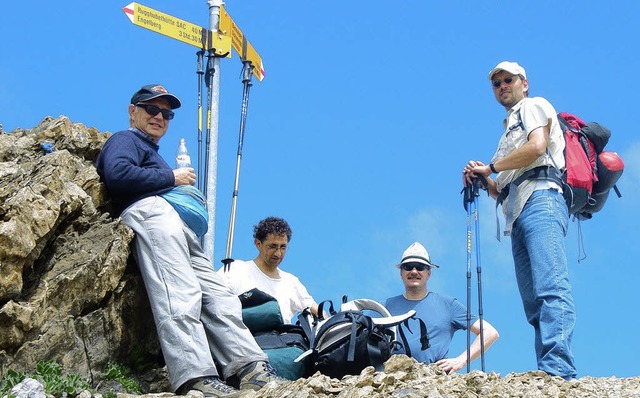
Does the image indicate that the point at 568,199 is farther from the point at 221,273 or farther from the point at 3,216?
the point at 3,216

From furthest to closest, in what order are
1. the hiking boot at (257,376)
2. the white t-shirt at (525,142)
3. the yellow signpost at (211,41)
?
the yellow signpost at (211,41), the white t-shirt at (525,142), the hiking boot at (257,376)

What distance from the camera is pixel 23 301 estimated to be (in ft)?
27.6

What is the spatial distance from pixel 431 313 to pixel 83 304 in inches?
132

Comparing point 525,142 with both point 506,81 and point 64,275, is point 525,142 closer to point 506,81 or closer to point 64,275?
point 506,81

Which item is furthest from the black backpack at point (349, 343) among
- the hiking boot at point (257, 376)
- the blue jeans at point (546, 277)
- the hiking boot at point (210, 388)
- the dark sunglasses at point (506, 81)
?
the dark sunglasses at point (506, 81)

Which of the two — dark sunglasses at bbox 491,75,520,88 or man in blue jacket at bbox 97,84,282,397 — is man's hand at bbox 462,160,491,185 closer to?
dark sunglasses at bbox 491,75,520,88

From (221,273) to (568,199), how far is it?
135 inches

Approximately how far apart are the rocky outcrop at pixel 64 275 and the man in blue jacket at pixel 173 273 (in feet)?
0.85

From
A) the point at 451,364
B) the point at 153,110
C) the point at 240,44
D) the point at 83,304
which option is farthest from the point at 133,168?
the point at 240,44

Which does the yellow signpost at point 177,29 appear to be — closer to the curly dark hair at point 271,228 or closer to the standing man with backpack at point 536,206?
the curly dark hair at point 271,228

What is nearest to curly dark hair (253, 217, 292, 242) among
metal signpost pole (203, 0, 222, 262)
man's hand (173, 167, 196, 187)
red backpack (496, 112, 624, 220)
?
man's hand (173, 167, 196, 187)

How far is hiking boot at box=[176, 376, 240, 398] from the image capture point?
7.98 metres

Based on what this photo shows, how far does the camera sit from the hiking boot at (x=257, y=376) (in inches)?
325

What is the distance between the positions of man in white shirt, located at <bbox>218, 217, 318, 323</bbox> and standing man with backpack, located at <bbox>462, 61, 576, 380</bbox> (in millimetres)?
1974
